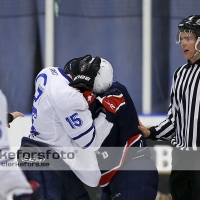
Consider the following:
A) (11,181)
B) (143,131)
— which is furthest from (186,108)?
(11,181)

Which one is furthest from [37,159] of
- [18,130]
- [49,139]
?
[18,130]

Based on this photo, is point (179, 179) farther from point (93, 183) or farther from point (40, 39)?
point (40, 39)

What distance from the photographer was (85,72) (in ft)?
9.83

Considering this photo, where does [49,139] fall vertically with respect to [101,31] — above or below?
below

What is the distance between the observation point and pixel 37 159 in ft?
10.1

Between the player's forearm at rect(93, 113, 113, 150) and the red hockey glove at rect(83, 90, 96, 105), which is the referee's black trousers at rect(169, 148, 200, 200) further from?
the red hockey glove at rect(83, 90, 96, 105)

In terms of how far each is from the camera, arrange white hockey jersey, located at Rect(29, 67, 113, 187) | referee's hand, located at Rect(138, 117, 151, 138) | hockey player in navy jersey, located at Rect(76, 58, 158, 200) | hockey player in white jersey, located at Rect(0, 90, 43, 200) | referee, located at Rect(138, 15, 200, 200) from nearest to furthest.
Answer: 1. hockey player in white jersey, located at Rect(0, 90, 43, 200)
2. white hockey jersey, located at Rect(29, 67, 113, 187)
3. hockey player in navy jersey, located at Rect(76, 58, 158, 200)
4. referee, located at Rect(138, 15, 200, 200)
5. referee's hand, located at Rect(138, 117, 151, 138)

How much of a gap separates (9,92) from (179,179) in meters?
1.78

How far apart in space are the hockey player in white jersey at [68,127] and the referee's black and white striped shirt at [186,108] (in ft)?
1.36

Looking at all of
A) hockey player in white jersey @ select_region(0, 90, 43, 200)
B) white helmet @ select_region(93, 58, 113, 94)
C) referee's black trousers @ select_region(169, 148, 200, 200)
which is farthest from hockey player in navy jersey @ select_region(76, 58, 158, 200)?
hockey player in white jersey @ select_region(0, 90, 43, 200)

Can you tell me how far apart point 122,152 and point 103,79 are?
38cm

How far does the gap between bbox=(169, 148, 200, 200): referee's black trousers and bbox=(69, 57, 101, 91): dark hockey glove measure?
2.07 feet

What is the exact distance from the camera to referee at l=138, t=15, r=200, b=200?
320 centimetres

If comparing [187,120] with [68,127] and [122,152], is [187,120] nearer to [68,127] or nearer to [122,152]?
[122,152]
